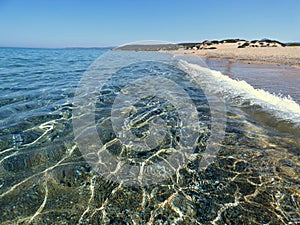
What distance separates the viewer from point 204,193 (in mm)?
3268

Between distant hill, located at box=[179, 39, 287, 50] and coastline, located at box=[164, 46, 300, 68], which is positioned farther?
distant hill, located at box=[179, 39, 287, 50]

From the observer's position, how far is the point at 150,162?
13.8 ft

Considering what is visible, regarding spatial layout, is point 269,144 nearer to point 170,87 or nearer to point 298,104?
point 298,104

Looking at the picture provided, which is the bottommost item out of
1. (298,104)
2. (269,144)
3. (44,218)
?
(44,218)

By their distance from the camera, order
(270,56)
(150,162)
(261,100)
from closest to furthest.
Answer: (150,162), (261,100), (270,56)

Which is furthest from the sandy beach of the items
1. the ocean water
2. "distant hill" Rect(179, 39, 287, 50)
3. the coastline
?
the ocean water

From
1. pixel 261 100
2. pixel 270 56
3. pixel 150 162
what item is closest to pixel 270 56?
pixel 270 56

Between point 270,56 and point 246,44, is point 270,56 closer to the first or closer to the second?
point 270,56

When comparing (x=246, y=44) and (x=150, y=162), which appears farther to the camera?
(x=246, y=44)

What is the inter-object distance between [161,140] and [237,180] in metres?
2.19

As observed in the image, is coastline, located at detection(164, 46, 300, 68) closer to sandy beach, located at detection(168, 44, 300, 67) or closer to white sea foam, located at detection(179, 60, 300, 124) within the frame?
sandy beach, located at detection(168, 44, 300, 67)

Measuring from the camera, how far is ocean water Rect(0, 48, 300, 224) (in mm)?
2955

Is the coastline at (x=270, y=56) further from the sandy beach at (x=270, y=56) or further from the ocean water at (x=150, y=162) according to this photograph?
the ocean water at (x=150, y=162)

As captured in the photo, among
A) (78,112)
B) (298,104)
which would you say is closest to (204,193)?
(78,112)
